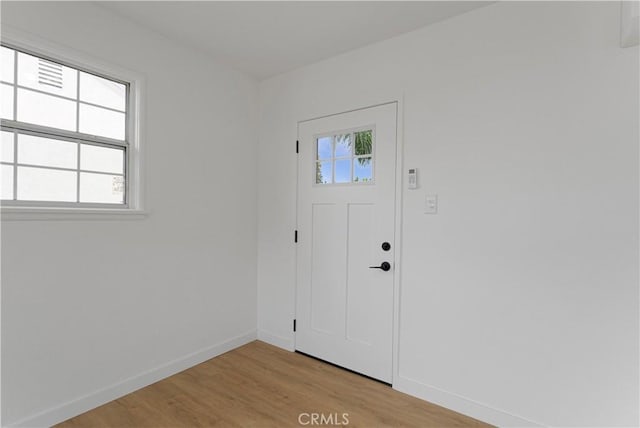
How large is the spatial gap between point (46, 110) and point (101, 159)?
0.41 meters

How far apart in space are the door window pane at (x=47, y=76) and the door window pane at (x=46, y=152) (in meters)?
0.32

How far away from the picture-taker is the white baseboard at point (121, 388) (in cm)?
195

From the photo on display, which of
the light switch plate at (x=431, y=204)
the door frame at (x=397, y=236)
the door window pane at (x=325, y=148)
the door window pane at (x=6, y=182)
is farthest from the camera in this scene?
the door window pane at (x=325, y=148)

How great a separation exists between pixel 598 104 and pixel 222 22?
250cm

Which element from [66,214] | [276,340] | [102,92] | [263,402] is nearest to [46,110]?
[102,92]

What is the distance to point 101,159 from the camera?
2.30 meters

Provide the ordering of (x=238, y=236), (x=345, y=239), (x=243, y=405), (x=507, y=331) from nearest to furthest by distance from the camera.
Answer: (x=507, y=331)
(x=243, y=405)
(x=345, y=239)
(x=238, y=236)

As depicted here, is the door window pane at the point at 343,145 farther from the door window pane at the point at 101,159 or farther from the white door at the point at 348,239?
the door window pane at the point at 101,159

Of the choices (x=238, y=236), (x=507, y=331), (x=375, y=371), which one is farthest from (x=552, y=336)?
(x=238, y=236)

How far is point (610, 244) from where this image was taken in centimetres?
175

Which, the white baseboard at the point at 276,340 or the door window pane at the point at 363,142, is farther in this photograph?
the white baseboard at the point at 276,340

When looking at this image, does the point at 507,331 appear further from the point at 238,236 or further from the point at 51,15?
the point at 51,15

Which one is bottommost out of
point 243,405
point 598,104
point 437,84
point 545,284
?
point 243,405

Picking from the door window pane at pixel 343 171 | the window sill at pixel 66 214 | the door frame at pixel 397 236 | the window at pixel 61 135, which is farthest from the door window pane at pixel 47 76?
the door frame at pixel 397 236
